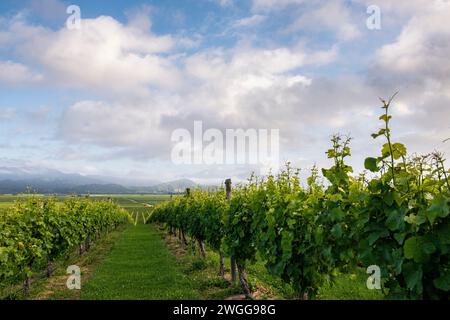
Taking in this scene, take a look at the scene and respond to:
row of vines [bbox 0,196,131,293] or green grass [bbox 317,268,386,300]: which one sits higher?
row of vines [bbox 0,196,131,293]

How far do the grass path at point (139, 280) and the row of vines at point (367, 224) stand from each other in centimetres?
424

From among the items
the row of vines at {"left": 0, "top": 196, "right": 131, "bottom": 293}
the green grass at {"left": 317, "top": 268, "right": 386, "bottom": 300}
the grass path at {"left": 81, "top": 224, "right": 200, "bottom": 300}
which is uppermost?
the row of vines at {"left": 0, "top": 196, "right": 131, "bottom": 293}

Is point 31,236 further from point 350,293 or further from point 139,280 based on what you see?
point 350,293

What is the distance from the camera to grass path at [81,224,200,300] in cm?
1101

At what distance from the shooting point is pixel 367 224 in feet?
14.1

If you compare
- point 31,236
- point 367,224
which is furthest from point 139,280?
point 367,224

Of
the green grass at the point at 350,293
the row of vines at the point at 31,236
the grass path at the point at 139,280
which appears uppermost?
the row of vines at the point at 31,236

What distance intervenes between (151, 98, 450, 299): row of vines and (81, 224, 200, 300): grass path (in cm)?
A: 424

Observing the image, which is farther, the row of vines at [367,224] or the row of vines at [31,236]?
the row of vines at [31,236]

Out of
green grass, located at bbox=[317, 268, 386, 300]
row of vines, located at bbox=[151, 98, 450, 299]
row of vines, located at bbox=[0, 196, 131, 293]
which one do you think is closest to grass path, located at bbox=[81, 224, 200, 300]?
row of vines, located at bbox=[0, 196, 131, 293]

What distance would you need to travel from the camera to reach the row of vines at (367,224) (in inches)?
144

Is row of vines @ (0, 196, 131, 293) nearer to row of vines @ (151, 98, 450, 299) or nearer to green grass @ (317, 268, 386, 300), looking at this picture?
row of vines @ (151, 98, 450, 299)

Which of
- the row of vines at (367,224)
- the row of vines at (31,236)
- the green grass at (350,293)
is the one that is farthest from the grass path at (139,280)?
the row of vines at (367,224)

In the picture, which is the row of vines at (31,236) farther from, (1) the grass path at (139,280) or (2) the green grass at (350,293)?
(2) the green grass at (350,293)
